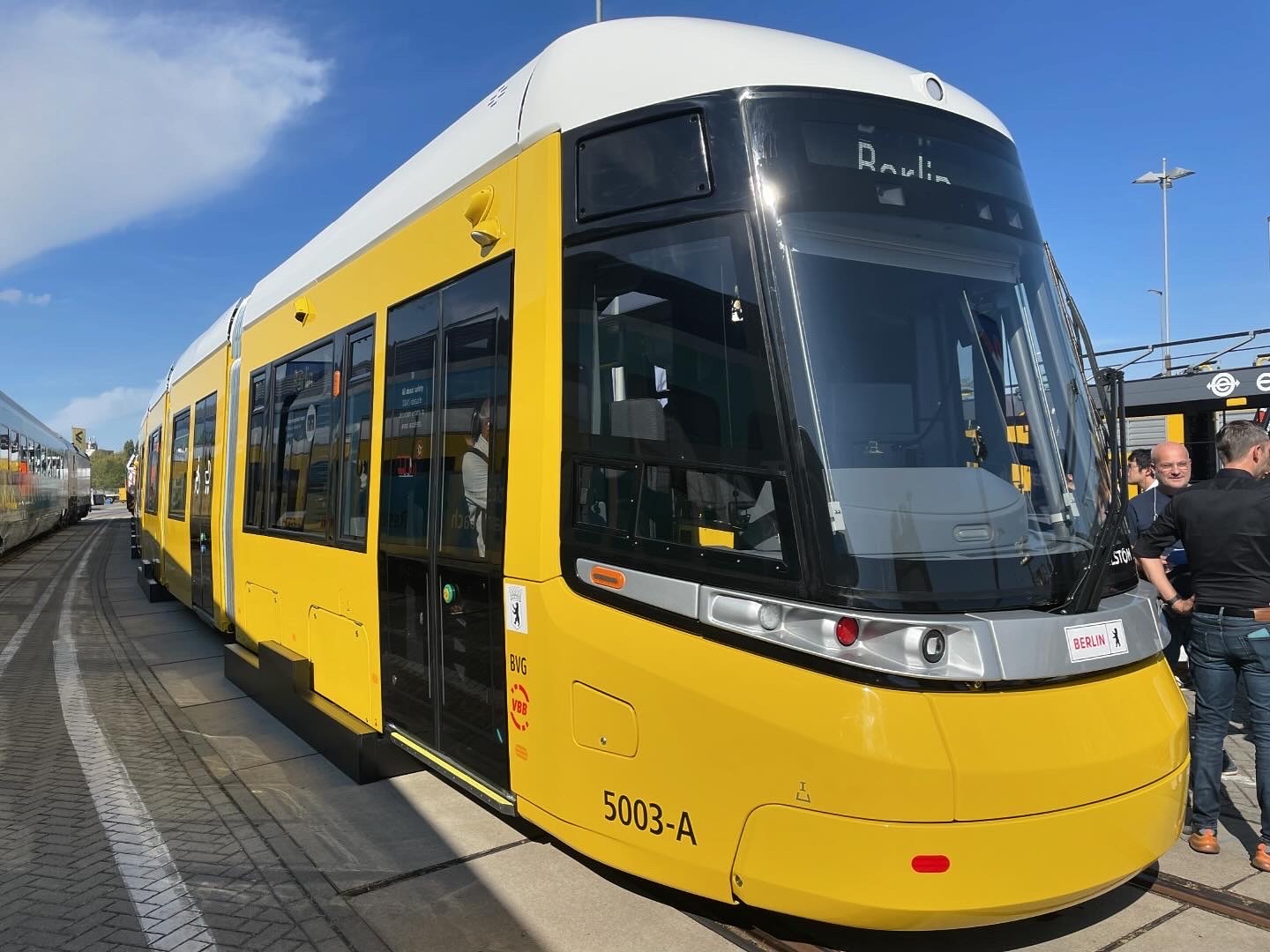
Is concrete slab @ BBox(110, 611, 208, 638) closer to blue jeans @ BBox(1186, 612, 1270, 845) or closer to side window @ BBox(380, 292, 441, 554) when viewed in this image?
side window @ BBox(380, 292, 441, 554)

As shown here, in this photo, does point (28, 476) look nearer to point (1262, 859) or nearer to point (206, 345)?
point (206, 345)

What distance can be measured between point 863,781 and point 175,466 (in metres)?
11.9

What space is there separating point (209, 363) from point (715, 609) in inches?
330

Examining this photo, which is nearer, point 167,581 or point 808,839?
point 808,839

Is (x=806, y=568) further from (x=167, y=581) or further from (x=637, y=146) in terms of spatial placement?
(x=167, y=581)

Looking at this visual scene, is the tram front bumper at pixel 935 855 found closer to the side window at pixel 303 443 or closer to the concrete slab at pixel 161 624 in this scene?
the side window at pixel 303 443

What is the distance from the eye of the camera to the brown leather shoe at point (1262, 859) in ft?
13.3

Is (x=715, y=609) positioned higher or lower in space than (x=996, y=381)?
lower

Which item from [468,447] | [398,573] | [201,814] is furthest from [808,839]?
[201,814]

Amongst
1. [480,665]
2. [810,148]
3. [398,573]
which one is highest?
[810,148]

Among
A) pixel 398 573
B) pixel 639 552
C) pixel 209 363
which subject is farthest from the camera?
pixel 209 363

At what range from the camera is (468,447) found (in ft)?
14.1

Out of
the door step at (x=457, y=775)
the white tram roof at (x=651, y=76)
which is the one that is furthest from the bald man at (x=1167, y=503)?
the door step at (x=457, y=775)

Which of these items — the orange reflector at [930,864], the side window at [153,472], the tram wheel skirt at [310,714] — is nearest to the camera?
the orange reflector at [930,864]
